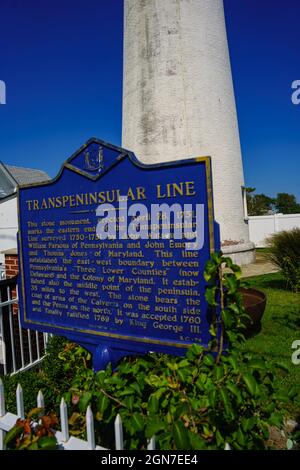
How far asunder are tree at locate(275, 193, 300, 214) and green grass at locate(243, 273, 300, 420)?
51.8 metres

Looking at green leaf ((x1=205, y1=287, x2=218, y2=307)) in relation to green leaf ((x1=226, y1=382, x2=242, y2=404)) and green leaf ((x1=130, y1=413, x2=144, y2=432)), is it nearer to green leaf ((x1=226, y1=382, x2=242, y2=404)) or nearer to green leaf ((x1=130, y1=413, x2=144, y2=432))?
green leaf ((x1=226, y1=382, x2=242, y2=404))

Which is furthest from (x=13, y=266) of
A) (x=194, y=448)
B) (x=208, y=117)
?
(x=208, y=117)

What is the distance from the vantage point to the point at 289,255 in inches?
356

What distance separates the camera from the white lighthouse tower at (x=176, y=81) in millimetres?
11469

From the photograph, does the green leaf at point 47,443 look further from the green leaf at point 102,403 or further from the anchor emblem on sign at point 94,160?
the anchor emblem on sign at point 94,160

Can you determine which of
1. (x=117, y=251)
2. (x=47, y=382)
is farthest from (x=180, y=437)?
(x=47, y=382)

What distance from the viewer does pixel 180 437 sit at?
1654 mm

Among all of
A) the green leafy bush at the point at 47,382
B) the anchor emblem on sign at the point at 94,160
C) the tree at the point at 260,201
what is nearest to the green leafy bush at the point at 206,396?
the green leafy bush at the point at 47,382

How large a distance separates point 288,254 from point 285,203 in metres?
55.1

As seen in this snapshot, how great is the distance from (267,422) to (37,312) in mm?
2281

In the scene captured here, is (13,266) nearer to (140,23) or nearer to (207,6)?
(140,23)

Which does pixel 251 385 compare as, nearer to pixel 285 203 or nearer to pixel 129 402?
pixel 129 402

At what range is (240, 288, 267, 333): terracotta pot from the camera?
18.1 feet

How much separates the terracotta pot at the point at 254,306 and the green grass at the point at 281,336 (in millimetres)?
164
